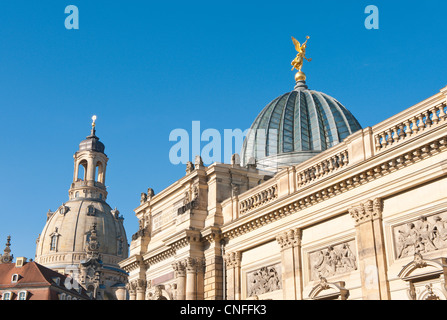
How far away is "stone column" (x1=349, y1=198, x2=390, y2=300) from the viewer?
70.3 feet

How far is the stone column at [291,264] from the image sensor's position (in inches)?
1002

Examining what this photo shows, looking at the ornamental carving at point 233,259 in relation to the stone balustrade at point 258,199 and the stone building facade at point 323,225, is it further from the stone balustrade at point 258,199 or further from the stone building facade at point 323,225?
the stone balustrade at point 258,199

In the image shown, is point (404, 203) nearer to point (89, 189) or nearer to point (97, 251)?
point (97, 251)

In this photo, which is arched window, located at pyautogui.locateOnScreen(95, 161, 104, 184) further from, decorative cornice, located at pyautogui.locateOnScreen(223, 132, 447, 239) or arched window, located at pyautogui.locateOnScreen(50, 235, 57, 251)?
decorative cornice, located at pyautogui.locateOnScreen(223, 132, 447, 239)

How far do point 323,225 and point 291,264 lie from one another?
2.35m

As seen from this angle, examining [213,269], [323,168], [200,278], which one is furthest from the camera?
[200,278]

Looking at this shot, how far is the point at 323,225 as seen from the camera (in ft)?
82.3

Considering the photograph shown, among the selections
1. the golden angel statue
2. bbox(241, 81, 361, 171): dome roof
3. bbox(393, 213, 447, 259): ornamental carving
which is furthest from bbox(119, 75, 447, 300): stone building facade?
the golden angel statue

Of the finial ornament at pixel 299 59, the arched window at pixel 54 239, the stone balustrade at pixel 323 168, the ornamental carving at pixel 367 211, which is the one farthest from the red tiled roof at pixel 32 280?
the ornamental carving at pixel 367 211

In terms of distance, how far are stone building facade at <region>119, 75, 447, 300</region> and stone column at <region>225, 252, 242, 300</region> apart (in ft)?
0.17

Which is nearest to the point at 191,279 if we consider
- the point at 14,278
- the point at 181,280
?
the point at 181,280

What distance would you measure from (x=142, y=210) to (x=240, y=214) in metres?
11.2

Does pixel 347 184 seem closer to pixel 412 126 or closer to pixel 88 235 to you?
pixel 412 126
